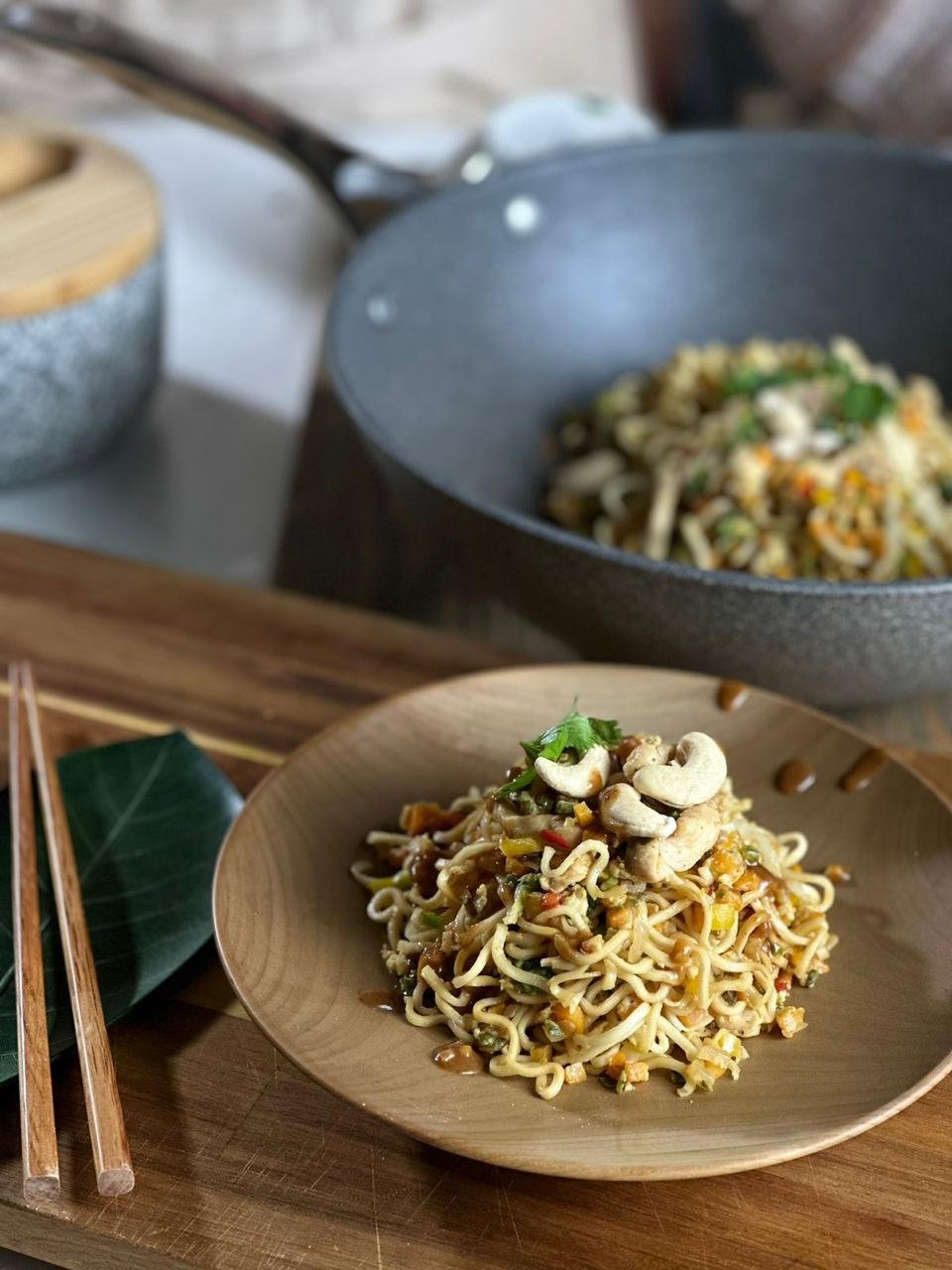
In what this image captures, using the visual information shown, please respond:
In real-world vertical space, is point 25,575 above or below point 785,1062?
below

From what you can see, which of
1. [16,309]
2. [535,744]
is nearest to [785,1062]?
[535,744]

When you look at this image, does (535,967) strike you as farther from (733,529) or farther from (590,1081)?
(733,529)

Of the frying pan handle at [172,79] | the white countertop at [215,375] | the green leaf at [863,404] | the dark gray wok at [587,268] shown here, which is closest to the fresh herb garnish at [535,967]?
the dark gray wok at [587,268]

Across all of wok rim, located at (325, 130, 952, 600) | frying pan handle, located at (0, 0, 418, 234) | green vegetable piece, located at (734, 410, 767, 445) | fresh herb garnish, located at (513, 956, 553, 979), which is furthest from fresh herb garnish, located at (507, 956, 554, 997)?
frying pan handle, located at (0, 0, 418, 234)

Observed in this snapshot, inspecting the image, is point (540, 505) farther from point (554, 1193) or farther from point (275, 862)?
point (554, 1193)

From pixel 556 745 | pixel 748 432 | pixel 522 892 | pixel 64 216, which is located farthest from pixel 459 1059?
pixel 64 216

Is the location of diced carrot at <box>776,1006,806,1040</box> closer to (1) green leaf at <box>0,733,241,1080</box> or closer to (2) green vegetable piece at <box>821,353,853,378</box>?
(1) green leaf at <box>0,733,241,1080</box>

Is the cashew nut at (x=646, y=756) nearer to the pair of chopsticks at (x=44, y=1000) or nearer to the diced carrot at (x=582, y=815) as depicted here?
the diced carrot at (x=582, y=815)
